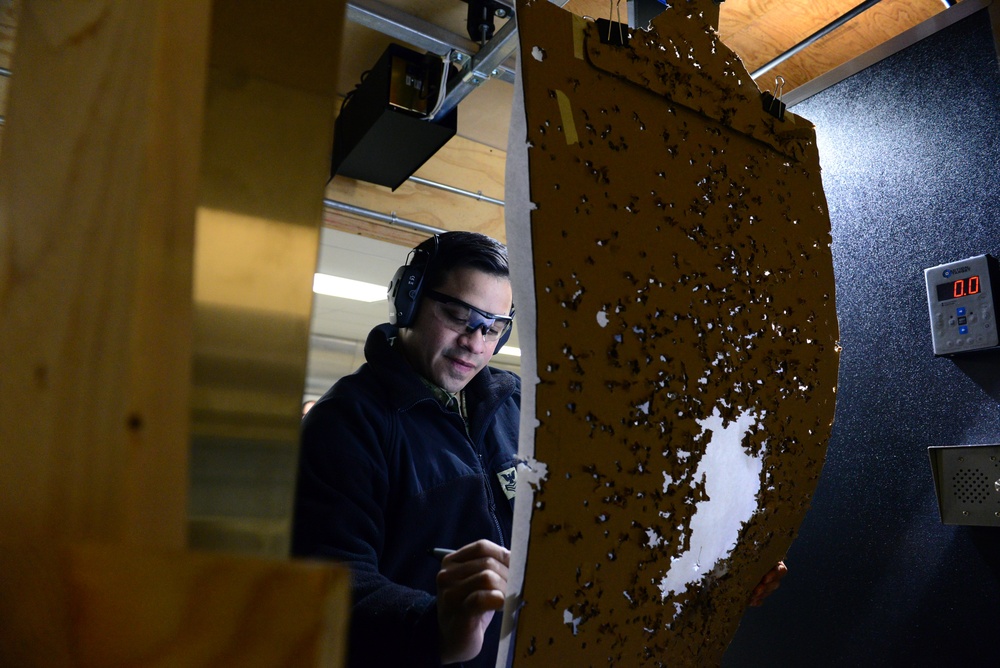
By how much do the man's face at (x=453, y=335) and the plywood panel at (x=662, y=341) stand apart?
1.78ft

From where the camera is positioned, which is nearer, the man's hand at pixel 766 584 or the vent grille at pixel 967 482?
the man's hand at pixel 766 584

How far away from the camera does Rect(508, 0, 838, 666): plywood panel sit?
633 millimetres

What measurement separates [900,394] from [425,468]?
1.11m

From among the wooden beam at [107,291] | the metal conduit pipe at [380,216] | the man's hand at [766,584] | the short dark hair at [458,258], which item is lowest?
the man's hand at [766,584]

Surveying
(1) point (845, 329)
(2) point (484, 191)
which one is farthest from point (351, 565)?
(2) point (484, 191)

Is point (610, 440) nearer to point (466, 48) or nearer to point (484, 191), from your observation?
point (466, 48)

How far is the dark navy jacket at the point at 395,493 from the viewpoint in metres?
0.92

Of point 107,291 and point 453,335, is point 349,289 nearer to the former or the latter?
point 453,335

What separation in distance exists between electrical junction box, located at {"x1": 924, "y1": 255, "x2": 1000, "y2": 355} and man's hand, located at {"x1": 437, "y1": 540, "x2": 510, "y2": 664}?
1196 millimetres

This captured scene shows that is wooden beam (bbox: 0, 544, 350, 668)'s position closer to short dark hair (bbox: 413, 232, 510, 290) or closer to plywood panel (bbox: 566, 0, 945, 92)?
short dark hair (bbox: 413, 232, 510, 290)

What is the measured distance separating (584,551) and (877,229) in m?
1.42

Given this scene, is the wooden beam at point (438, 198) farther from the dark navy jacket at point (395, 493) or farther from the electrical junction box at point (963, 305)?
the electrical junction box at point (963, 305)

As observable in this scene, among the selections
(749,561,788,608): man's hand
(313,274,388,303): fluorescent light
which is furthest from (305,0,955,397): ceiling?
(313,274,388,303): fluorescent light

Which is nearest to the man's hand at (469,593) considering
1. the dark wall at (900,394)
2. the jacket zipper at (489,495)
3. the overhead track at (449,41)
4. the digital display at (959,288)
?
the jacket zipper at (489,495)
